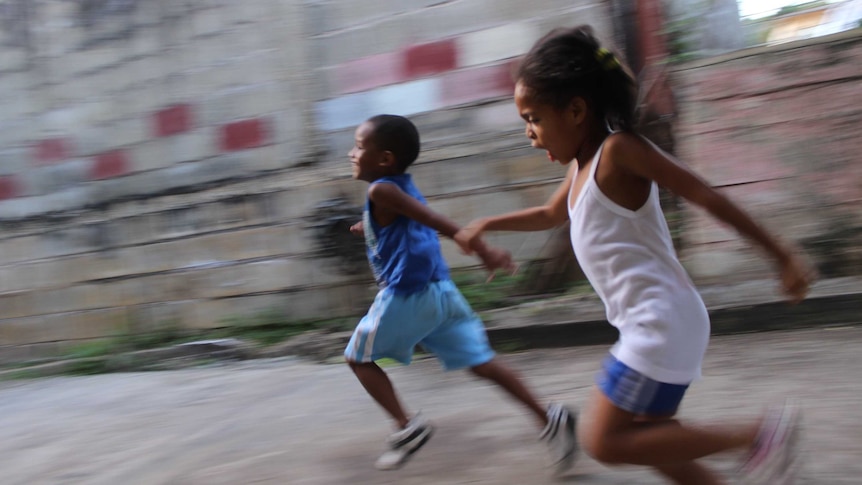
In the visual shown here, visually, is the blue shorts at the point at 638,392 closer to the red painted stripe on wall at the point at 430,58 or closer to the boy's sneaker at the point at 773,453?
the boy's sneaker at the point at 773,453

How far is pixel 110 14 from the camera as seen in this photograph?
212 inches

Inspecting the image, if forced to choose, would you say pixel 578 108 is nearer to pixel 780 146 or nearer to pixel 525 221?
pixel 525 221

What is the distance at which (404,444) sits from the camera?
254 cm

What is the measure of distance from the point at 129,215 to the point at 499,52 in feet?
9.49

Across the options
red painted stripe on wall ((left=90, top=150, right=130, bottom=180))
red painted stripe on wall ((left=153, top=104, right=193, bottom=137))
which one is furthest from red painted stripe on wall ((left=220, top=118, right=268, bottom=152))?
red painted stripe on wall ((left=90, top=150, right=130, bottom=180))

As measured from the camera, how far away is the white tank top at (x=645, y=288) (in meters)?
1.74

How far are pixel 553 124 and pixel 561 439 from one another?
3.37 feet

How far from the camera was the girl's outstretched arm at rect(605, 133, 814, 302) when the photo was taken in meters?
1.69

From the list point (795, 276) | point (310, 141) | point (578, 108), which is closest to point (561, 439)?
point (795, 276)

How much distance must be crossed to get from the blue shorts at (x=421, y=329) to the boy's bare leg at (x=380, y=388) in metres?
0.04

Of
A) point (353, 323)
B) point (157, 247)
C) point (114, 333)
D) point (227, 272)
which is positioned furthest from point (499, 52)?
point (114, 333)

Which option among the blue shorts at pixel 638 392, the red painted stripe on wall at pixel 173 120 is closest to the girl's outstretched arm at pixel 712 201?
the blue shorts at pixel 638 392

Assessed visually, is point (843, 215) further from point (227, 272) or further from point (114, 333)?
point (114, 333)

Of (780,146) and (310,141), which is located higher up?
(310,141)
